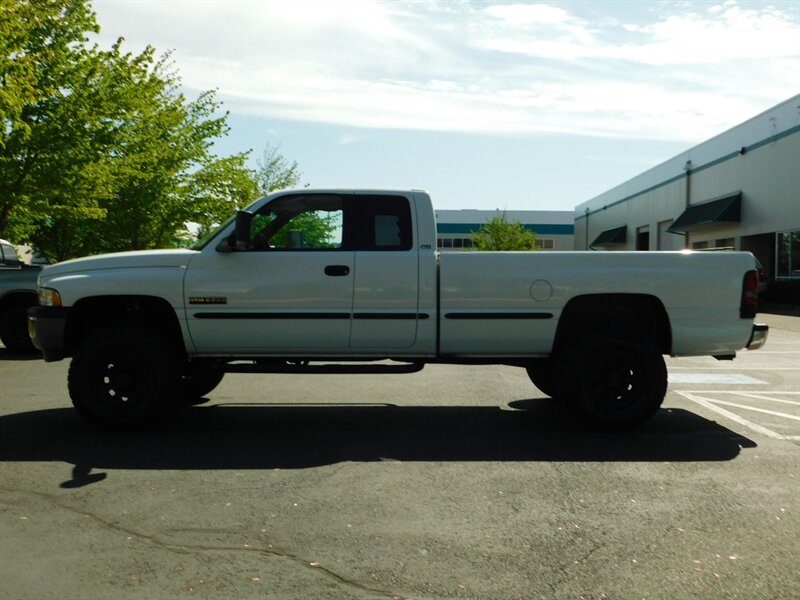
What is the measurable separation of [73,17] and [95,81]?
5.06 feet

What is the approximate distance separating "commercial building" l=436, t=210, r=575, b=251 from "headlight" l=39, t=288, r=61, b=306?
81.1 m

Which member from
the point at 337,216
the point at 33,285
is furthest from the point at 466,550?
the point at 33,285

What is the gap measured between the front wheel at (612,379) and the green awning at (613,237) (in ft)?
159

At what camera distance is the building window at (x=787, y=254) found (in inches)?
1179

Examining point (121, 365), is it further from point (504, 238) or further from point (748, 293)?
point (504, 238)


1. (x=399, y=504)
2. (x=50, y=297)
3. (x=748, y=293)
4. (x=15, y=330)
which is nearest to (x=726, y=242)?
(x=15, y=330)

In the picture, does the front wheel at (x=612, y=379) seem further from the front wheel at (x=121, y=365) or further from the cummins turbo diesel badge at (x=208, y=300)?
the front wheel at (x=121, y=365)

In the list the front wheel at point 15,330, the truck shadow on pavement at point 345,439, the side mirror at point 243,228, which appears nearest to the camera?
the truck shadow on pavement at point 345,439

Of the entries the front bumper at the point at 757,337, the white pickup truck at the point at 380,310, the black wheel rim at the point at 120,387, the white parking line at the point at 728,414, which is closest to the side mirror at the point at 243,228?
the white pickup truck at the point at 380,310

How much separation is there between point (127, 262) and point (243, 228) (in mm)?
1097

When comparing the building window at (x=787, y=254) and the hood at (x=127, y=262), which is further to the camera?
the building window at (x=787, y=254)

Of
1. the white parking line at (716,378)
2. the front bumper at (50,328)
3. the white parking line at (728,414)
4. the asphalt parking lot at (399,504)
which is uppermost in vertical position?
the front bumper at (50,328)

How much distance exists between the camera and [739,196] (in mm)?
34719

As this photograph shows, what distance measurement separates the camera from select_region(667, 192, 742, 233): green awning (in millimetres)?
34781
